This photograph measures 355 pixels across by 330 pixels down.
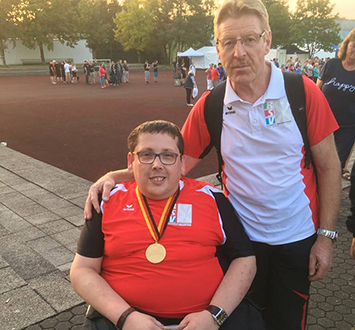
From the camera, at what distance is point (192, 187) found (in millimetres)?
2006

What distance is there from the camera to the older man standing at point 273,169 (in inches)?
69.3

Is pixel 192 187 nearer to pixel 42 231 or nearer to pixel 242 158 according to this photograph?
pixel 242 158

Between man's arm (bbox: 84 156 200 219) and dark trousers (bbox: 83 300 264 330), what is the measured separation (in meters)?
0.52

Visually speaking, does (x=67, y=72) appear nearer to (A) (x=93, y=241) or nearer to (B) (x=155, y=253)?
(A) (x=93, y=241)

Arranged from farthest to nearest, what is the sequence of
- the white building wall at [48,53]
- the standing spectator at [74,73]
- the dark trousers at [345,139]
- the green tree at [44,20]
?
the white building wall at [48,53], the green tree at [44,20], the standing spectator at [74,73], the dark trousers at [345,139]

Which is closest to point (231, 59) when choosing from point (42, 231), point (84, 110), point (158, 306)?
point (158, 306)

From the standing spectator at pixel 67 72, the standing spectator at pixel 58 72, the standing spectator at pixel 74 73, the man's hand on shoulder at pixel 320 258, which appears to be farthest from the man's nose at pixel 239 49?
the standing spectator at pixel 74 73

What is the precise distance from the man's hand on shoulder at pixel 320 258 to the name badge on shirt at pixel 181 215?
69cm

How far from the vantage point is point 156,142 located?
190 centimetres

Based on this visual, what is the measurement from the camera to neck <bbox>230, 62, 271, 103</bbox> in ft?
6.02

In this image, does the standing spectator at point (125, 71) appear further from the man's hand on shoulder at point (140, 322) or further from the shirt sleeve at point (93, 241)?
the man's hand on shoulder at point (140, 322)

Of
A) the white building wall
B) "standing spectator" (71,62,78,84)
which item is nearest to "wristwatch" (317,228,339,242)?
"standing spectator" (71,62,78,84)

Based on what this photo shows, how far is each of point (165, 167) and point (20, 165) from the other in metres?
5.88

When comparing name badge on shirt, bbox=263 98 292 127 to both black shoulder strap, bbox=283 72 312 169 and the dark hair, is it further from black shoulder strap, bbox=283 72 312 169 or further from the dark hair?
the dark hair
